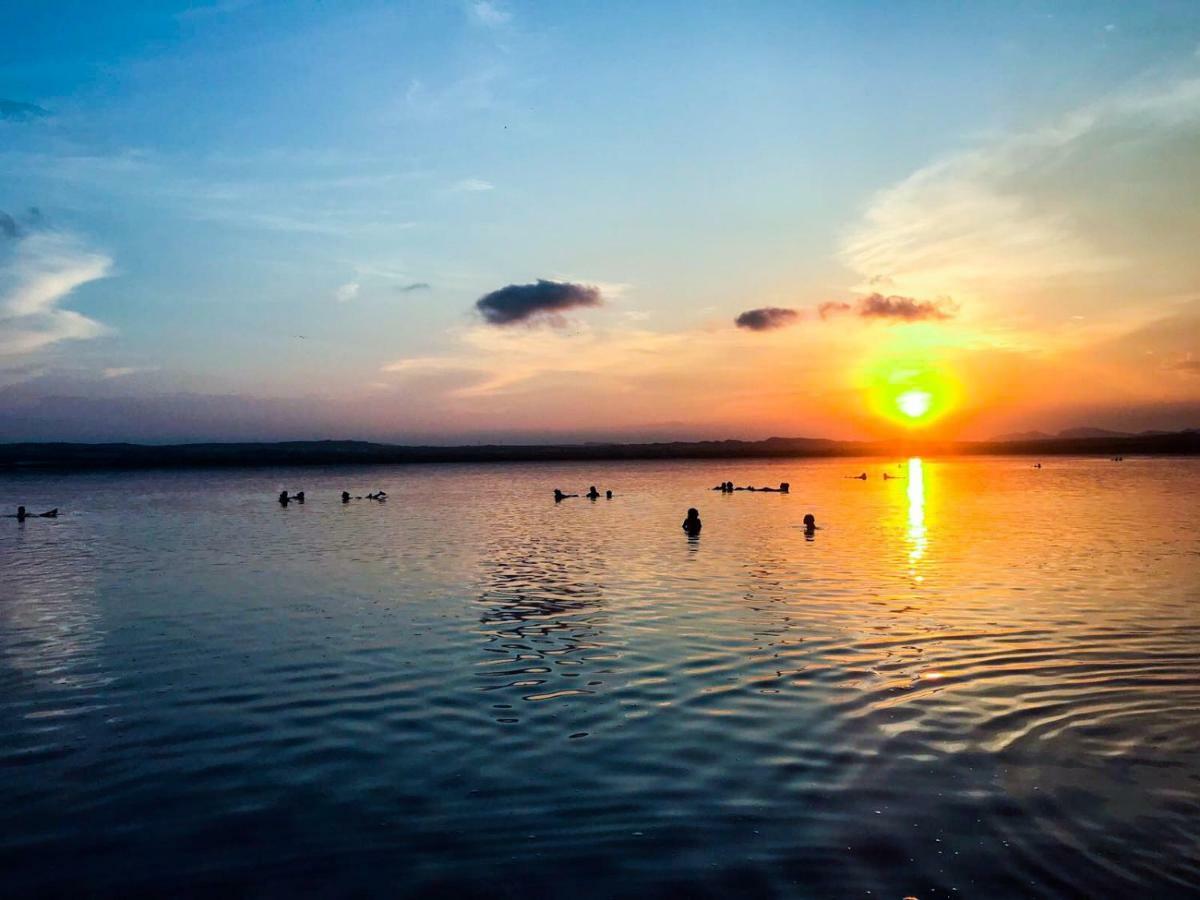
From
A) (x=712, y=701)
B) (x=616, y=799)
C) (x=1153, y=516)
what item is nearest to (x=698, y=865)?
(x=616, y=799)

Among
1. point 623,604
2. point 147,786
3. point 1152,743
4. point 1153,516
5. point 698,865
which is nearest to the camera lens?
point 698,865

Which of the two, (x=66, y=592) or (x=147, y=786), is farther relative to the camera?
(x=66, y=592)

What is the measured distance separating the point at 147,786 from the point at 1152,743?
12.8 meters

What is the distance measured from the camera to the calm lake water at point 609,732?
27.9 ft

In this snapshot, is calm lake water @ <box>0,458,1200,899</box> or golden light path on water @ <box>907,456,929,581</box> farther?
golden light path on water @ <box>907,456,929,581</box>

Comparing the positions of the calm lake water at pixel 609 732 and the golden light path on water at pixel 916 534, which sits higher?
the calm lake water at pixel 609 732

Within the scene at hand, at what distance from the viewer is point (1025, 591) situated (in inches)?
971

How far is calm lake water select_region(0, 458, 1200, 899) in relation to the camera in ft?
27.9

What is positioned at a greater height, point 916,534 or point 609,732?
point 609,732

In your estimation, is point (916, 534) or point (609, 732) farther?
point (916, 534)

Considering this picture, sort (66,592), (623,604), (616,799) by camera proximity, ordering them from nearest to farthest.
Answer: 1. (616,799)
2. (623,604)
3. (66,592)

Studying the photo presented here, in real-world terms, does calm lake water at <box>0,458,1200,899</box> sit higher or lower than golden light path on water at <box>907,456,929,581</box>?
higher

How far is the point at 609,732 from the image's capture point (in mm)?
12500

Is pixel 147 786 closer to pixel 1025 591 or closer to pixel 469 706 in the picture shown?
pixel 469 706
